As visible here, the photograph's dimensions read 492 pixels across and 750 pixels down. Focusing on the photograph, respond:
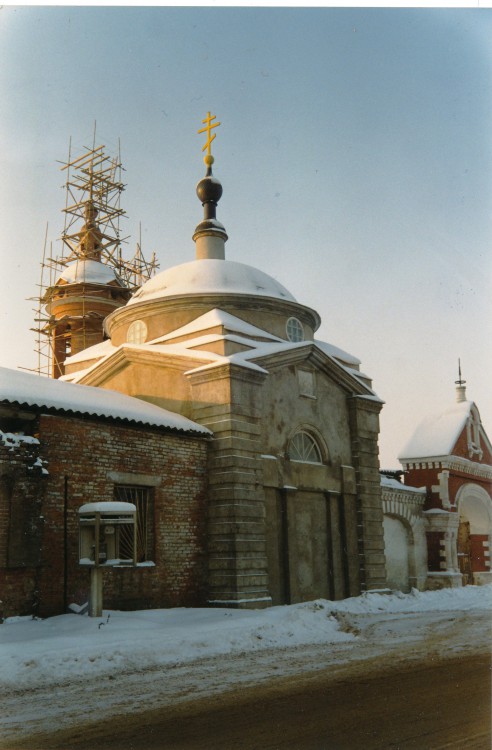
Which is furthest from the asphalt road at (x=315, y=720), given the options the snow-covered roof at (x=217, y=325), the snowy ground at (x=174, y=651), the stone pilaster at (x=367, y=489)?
the stone pilaster at (x=367, y=489)

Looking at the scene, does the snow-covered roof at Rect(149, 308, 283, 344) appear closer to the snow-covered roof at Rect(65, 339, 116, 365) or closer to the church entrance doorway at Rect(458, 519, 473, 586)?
Answer: the snow-covered roof at Rect(65, 339, 116, 365)

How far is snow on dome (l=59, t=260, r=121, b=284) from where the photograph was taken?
32.5 metres

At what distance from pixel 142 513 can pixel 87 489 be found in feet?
5.45

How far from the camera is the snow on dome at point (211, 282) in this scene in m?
20.1

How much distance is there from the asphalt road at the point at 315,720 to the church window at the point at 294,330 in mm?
12987

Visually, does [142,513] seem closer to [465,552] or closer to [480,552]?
[465,552]

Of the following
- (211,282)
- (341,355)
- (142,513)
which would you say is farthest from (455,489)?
(142,513)

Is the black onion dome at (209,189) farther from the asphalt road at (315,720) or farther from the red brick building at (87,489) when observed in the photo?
the asphalt road at (315,720)

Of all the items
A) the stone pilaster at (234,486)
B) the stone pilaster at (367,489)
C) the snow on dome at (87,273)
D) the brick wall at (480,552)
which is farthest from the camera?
the snow on dome at (87,273)

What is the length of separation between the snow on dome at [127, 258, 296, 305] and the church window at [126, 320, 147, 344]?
61 cm

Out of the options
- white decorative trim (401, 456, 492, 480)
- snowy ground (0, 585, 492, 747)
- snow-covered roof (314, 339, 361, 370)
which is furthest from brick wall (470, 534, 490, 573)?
snowy ground (0, 585, 492, 747)

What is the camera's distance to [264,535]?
16281mm

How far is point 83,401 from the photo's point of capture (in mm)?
14008

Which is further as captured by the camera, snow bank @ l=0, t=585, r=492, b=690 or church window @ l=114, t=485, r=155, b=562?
church window @ l=114, t=485, r=155, b=562
